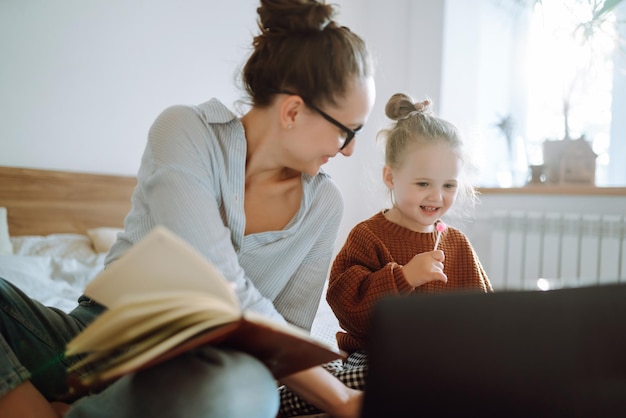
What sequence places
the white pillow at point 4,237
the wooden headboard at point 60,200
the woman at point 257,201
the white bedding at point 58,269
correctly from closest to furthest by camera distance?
the woman at point 257,201 → the white bedding at point 58,269 → the white pillow at point 4,237 → the wooden headboard at point 60,200

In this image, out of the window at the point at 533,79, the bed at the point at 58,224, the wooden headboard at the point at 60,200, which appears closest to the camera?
the bed at the point at 58,224

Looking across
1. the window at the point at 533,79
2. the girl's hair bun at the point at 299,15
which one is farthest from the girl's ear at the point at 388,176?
the window at the point at 533,79

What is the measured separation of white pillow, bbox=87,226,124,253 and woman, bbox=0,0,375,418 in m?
1.30

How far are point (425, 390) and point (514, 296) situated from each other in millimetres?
132

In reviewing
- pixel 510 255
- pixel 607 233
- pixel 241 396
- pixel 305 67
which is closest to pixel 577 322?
pixel 241 396

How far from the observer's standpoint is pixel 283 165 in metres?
1.03

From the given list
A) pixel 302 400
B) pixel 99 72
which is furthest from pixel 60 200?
pixel 302 400

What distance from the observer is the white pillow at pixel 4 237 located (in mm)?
1872

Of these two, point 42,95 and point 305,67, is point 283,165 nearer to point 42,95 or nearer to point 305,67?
point 305,67

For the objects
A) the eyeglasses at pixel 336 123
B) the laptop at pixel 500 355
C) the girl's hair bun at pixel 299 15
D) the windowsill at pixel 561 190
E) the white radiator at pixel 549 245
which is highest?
the girl's hair bun at pixel 299 15

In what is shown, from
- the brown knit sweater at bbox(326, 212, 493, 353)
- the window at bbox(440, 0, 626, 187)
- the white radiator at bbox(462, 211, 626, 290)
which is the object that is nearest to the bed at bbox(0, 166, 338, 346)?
the brown knit sweater at bbox(326, 212, 493, 353)

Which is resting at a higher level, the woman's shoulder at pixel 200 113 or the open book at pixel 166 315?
the woman's shoulder at pixel 200 113

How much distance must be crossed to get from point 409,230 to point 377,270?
0.46 ft

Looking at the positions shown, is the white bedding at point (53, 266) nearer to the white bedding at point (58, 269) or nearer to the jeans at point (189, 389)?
the white bedding at point (58, 269)
